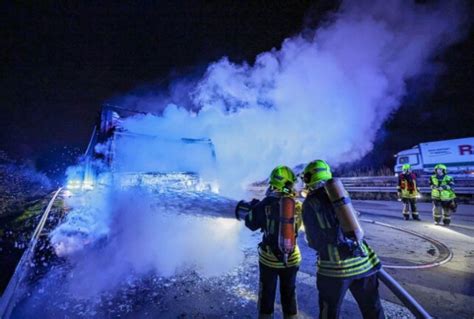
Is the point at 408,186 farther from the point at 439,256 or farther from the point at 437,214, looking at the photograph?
the point at 439,256

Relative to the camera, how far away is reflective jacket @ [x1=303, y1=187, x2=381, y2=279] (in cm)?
231

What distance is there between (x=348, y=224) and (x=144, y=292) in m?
3.11

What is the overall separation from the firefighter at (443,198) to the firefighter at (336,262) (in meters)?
6.79

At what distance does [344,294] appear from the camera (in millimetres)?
2336

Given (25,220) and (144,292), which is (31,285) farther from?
(25,220)

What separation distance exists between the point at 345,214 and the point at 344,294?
2.41 feet

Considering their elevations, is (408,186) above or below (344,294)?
above

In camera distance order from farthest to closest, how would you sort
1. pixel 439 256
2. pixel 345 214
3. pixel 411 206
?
pixel 411 206, pixel 439 256, pixel 345 214

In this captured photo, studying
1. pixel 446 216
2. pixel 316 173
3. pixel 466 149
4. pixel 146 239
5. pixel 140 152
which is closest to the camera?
pixel 316 173

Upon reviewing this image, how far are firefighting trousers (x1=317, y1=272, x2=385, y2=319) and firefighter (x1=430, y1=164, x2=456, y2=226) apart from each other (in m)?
6.82

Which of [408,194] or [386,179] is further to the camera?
[386,179]

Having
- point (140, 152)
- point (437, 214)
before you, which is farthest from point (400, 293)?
point (437, 214)

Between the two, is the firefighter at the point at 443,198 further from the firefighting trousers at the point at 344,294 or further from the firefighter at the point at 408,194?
the firefighting trousers at the point at 344,294

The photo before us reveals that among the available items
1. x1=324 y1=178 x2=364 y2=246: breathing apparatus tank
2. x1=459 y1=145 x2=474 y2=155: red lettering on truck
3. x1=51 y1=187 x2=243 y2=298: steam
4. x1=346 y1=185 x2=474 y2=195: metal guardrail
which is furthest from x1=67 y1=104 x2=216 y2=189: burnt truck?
x1=459 y1=145 x2=474 y2=155: red lettering on truck
